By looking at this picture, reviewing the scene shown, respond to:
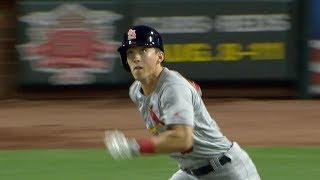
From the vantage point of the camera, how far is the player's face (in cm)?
411

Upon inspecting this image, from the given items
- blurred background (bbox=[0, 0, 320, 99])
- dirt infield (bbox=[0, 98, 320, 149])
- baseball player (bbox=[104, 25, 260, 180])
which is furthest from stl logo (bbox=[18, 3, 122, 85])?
baseball player (bbox=[104, 25, 260, 180])

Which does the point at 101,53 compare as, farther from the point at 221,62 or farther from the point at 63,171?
the point at 63,171

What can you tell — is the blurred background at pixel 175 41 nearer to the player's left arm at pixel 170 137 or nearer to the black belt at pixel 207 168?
the black belt at pixel 207 168

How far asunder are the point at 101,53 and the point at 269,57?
2.70 m

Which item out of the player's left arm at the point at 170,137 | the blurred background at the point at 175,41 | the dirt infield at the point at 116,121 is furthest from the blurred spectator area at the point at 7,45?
the player's left arm at the point at 170,137

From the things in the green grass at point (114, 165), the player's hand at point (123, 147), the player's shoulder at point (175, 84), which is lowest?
the green grass at point (114, 165)

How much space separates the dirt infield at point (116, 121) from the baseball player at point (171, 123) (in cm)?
560

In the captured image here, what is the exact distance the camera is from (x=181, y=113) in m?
3.97

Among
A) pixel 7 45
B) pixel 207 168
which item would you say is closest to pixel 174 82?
pixel 207 168

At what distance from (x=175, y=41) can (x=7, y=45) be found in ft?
9.05

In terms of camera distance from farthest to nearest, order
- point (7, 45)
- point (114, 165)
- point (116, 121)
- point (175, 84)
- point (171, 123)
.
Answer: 1. point (7, 45)
2. point (116, 121)
3. point (114, 165)
4. point (175, 84)
5. point (171, 123)

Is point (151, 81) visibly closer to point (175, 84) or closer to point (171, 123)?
point (175, 84)

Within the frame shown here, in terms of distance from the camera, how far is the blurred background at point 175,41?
44.2 feet

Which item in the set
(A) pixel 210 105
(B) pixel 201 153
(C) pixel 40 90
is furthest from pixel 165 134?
(C) pixel 40 90
